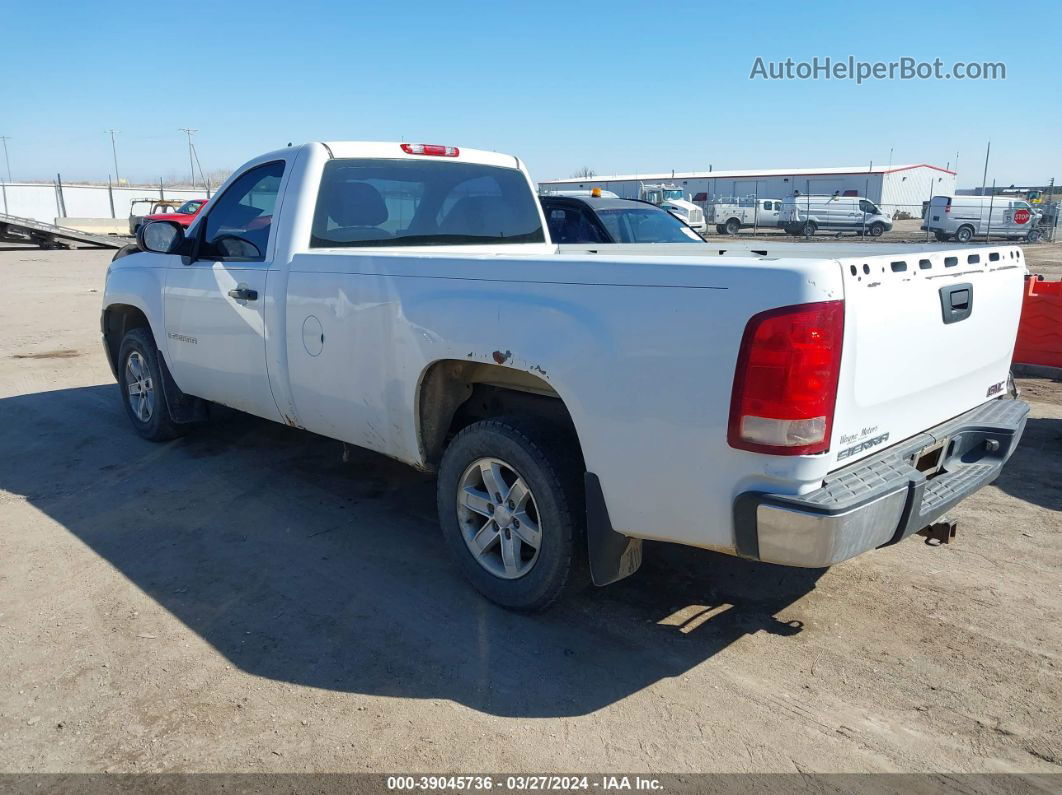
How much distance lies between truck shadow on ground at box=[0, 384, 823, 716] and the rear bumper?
827 millimetres

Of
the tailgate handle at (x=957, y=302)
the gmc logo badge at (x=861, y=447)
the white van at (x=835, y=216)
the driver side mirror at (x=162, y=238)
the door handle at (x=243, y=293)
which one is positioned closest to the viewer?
the gmc logo badge at (x=861, y=447)

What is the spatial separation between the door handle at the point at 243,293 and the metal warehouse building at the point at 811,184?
2095 inches

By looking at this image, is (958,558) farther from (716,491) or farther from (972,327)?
(716,491)

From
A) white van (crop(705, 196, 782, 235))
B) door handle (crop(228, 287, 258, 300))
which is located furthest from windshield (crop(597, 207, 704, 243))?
white van (crop(705, 196, 782, 235))

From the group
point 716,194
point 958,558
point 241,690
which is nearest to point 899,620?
point 958,558

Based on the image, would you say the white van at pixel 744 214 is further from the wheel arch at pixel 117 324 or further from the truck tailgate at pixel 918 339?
the truck tailgate at pixel 918 339

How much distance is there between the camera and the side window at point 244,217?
4.80 m

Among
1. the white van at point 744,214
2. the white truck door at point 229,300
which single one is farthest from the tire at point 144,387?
the white van at point 744,214

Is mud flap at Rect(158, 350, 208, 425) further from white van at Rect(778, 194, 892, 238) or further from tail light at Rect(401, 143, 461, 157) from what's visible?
white van at Rect(778, 194, 892, 238)

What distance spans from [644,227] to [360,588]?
265 inches

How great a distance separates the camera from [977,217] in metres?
32.5

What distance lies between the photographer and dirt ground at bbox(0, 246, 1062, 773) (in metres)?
2.82

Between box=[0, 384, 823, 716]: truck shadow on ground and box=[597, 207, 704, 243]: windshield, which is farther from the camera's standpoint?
box=[597, 207, 704, 243]: windshield

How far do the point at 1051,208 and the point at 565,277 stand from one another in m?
40.6
